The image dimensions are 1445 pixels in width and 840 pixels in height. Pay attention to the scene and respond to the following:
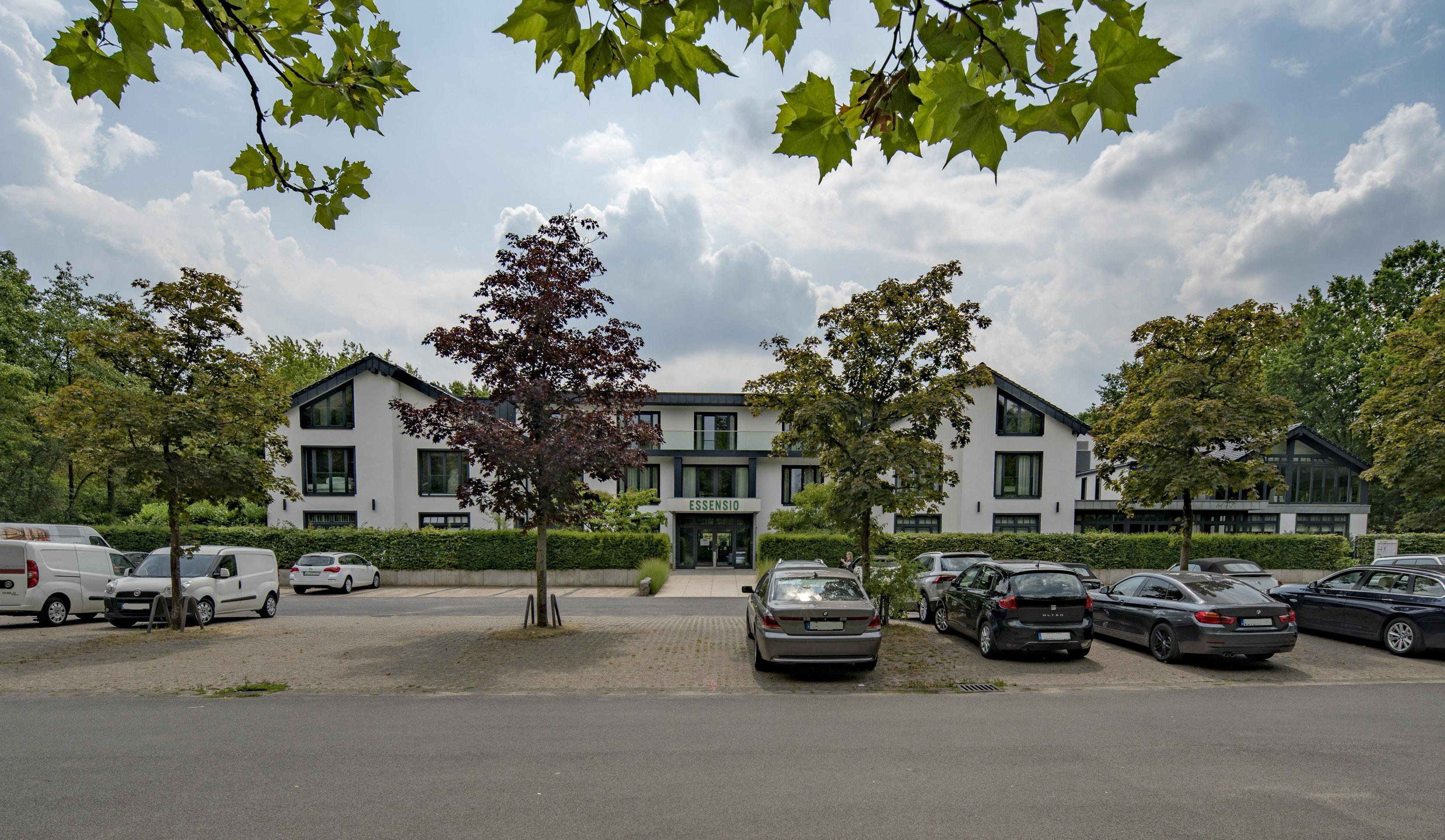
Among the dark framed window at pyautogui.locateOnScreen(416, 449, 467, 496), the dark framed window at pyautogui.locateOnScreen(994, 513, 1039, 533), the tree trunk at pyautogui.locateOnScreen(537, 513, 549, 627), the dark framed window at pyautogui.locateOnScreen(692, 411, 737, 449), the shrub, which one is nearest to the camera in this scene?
the tree trunk at pyautogui.locateOnScreen(537, 513, 549, 627)

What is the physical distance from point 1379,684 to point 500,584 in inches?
960

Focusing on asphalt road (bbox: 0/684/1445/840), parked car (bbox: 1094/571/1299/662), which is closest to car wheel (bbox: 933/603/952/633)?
parked car (bbox: 1094/571/1299/662)

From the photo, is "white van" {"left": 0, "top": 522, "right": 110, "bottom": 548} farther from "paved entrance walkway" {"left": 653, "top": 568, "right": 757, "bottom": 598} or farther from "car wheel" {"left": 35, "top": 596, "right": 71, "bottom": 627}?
"paved entrance walkway" {"left": 653, "top": 568, "right": 757, "bottom": 598}

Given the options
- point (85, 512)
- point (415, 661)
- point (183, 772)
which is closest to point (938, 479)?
point (415, 661)

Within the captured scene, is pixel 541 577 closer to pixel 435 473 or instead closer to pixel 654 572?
pixel 654 572

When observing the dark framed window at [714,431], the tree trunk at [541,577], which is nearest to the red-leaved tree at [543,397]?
the tree trunk at [541,577]

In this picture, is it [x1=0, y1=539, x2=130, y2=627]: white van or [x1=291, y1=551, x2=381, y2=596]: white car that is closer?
[x1=0, y1=539, x2=130, y2=627]: white van

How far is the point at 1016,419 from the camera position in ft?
105

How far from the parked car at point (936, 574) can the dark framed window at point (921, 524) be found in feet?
47.3

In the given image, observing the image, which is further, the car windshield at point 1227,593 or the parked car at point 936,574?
the parked car at point 936,574

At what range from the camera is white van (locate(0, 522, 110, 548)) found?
688 inches

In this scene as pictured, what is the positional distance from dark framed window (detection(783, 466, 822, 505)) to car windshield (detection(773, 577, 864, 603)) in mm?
23563

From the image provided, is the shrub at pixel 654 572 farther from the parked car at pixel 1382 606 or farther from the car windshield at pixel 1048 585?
the parked car at pixel 1382 606

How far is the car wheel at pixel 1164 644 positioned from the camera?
10.4 m
